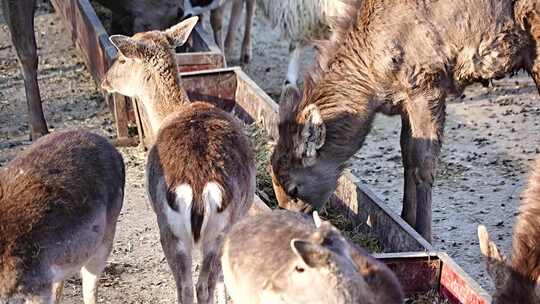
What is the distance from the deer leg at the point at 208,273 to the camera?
5.79 m

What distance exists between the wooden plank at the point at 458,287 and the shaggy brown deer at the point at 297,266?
0.96 meters

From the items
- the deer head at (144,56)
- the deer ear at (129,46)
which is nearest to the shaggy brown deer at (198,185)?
the deer head at (144,56)

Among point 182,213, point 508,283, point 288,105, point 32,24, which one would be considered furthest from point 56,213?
point 32,24

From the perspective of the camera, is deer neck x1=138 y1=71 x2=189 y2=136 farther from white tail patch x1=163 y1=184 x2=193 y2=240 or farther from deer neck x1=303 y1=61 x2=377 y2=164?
white tail patch x1=163 y1=184 x2=193 y2=240

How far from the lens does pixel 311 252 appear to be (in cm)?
421

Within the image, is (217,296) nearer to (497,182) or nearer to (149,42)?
(149,42)

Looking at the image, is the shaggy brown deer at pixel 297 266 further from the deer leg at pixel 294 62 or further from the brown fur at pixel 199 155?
the deer leg at pixel 294 62

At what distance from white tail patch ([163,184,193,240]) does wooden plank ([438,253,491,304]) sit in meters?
1.53

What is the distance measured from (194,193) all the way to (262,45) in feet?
22.4

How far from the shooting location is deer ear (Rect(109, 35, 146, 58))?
6.78 m

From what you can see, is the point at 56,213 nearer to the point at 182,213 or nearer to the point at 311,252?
the point at 182,213

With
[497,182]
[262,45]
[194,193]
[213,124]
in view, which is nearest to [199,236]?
[194,193]

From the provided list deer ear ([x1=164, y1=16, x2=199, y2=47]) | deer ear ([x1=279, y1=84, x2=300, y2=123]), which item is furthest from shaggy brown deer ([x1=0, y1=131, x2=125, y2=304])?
deer ear ([x1=279, y1=84, x2=300, y2=123])

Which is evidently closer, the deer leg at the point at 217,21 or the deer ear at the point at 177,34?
the deer ear at the point at 177,34
